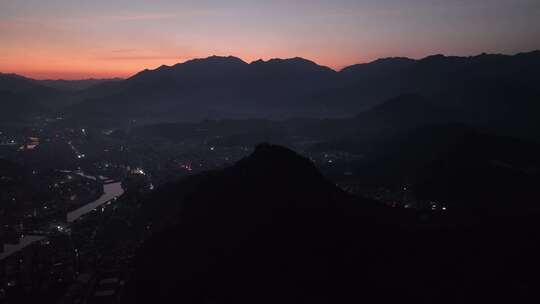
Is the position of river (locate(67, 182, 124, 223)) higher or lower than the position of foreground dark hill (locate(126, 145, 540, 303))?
lower

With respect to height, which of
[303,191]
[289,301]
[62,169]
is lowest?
[62,169]

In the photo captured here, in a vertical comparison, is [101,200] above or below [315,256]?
below

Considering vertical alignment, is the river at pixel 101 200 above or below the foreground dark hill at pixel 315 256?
below

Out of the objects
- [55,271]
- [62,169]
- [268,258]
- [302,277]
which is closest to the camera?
[302,277]

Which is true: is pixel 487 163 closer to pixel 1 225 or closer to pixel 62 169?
pixel 1 225

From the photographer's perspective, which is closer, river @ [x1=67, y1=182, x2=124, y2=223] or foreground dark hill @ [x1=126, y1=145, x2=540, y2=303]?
foreground dark hill @ [x1=126, y1=145, x2=540, y2=303]

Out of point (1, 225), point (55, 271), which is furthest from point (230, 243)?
point (1, 225)

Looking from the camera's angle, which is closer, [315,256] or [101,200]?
[315,256]

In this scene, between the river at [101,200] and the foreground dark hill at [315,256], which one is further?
the river at [101,200]
